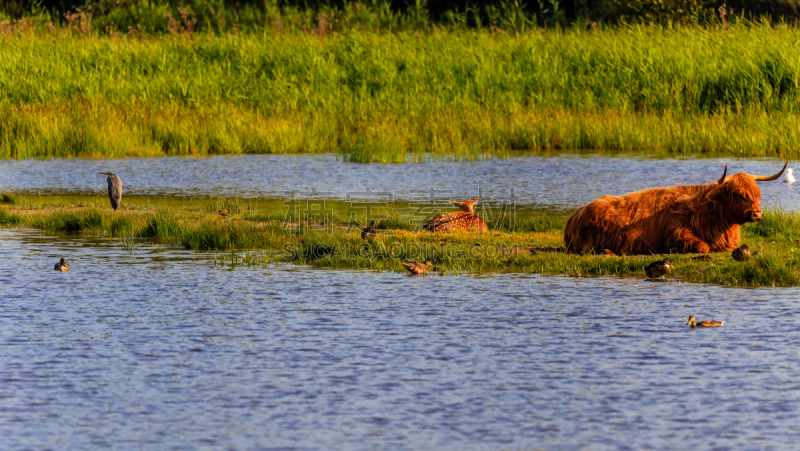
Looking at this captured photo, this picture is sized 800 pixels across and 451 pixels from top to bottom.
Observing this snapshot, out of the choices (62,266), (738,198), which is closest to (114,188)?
(62,266)

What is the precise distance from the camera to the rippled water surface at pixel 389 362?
20.7 ft

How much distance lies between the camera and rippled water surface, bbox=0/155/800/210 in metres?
17.4

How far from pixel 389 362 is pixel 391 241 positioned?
5.07 metres

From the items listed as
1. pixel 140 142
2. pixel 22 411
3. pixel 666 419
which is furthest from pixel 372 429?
pixel 140 142

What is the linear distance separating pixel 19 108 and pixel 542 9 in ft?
60.4

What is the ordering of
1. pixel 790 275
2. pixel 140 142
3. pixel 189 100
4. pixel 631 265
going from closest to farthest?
1. pixel 790 275
2. pixel 631 265
3. pixel 140 142
4. pixel 189 100

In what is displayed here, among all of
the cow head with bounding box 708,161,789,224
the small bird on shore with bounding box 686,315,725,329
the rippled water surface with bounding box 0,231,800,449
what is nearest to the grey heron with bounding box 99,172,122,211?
the rippled water surface with bounding box 0,231,800,449

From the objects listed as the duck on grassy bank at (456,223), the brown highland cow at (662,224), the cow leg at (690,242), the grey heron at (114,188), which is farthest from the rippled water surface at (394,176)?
the cow leg at (690,242)

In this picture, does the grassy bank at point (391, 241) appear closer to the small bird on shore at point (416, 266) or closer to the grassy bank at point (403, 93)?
the small bird on shore at point (416, 266)

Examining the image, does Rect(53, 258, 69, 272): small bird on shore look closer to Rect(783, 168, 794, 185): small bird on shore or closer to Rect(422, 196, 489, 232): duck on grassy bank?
Rect(422, 196, 489, 232): duck on grassy bank

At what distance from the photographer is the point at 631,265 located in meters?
11.2

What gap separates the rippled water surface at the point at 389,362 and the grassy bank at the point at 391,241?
0.50 metres

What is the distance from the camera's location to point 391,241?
41.7 feet

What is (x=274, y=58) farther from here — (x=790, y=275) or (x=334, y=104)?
(x=790, y=275)
